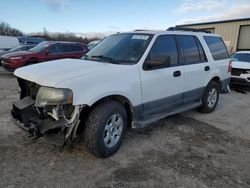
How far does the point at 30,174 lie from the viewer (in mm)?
3080

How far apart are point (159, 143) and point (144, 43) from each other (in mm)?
1721

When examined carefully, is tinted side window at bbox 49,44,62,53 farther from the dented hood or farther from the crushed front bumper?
the crushed front bumper

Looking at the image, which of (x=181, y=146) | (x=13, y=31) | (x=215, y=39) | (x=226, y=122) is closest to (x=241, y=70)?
(x=215, y=39)

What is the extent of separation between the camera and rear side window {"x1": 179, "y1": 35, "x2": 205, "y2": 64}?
15.8ft

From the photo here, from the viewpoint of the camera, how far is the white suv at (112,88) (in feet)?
10.3

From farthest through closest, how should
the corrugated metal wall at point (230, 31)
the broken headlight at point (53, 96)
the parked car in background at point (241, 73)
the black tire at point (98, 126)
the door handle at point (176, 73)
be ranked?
the corrugated metal wall at point (230, 31)
the parked car in background at point (241, 73)
the door handle at point (176, 73)
the black tire at point (98, 126)
the broken headlight at point (53, 96)

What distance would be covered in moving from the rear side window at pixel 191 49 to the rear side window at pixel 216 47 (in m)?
0.47

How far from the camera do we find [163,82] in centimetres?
421

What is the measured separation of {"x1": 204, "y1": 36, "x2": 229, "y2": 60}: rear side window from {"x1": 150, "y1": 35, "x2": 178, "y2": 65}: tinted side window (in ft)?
4.71

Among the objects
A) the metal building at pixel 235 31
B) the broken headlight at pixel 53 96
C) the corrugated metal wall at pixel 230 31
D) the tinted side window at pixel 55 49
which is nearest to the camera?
the broken headlight at pixel 53 96

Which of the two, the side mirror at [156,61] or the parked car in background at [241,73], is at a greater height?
the side mirror at [156,61]

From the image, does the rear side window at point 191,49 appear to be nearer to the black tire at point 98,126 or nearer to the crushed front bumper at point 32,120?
the black tire at point 98,126

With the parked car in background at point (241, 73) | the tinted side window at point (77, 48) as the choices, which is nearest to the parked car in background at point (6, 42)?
the tinted side window at point (77, 48)

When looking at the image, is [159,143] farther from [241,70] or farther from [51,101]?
[241,70]
